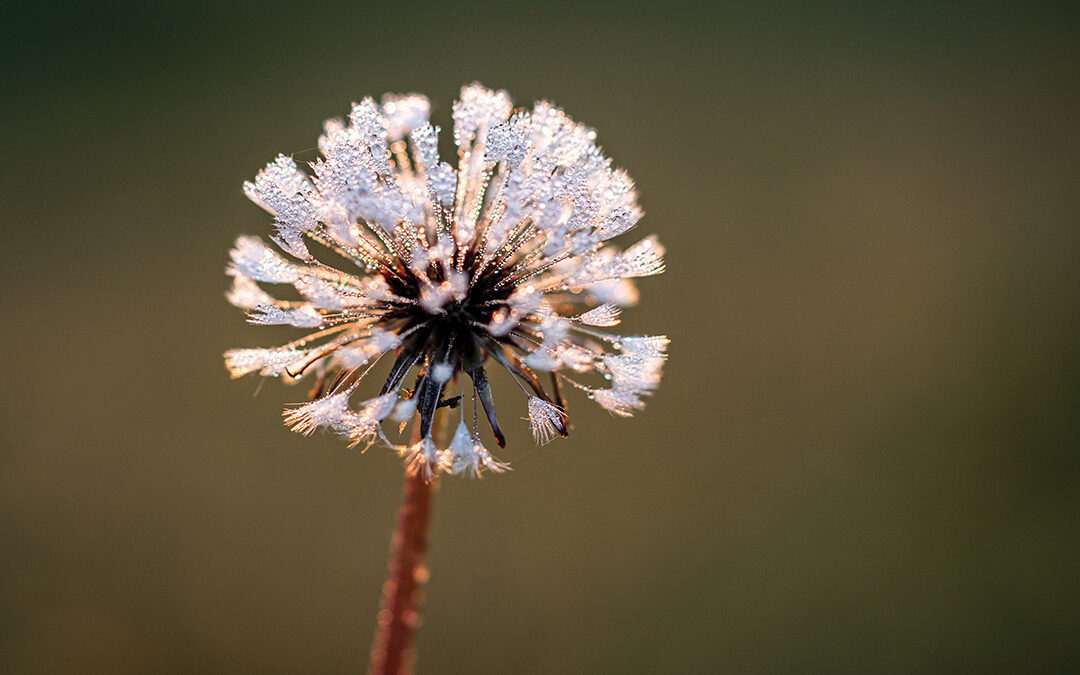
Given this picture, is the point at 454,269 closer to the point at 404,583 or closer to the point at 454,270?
the point at 454,270

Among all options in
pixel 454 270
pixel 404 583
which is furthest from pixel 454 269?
pixel 404 583

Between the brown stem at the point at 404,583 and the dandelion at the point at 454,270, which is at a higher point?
the dandelion at the point at 454,270

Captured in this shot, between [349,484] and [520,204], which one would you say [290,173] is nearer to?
[520,204]

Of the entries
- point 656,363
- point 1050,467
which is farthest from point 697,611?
point 656,363

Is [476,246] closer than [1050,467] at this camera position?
Yes

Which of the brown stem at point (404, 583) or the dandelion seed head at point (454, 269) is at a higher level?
the dandelion seed head at point (454, 269)
